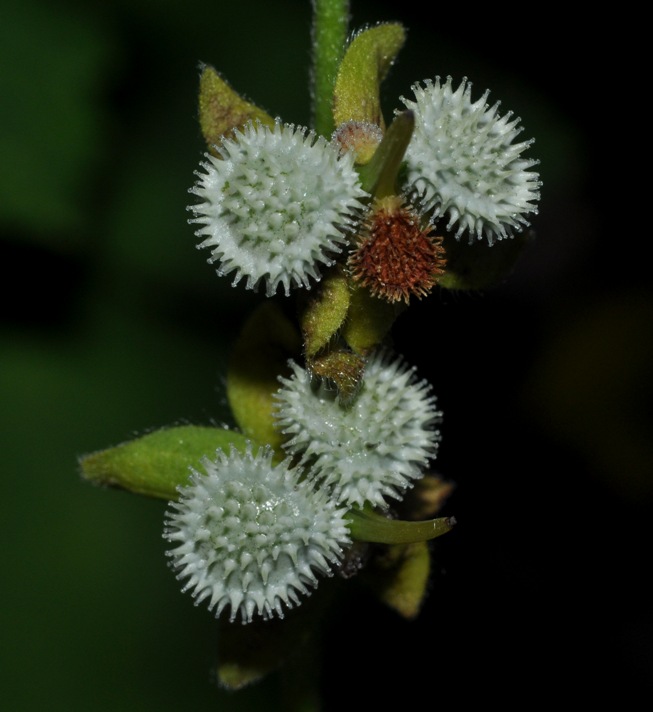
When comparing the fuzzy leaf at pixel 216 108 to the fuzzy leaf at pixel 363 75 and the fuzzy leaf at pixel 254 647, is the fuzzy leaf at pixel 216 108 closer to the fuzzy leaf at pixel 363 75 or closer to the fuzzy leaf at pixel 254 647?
the fuzzy leaf at pixel 363 75

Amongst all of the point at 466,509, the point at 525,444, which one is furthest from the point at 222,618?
the point at 525,444

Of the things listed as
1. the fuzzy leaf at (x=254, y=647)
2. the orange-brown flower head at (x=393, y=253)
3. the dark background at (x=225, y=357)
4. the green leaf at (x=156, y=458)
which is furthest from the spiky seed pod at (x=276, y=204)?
the dark background at (x=225, y=357)

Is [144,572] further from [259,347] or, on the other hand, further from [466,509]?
[259,347]

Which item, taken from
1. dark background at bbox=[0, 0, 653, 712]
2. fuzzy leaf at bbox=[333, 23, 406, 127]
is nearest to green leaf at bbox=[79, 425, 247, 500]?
fuzzy leaf at bbox=[333, 23, 406, 127]

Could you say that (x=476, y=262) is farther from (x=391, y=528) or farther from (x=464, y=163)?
(x=391, y=528)

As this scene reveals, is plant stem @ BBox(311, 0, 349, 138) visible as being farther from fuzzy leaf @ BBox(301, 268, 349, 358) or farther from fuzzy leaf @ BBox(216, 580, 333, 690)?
fuzzy leaf @ BBox(216, 580, 333, 690)
